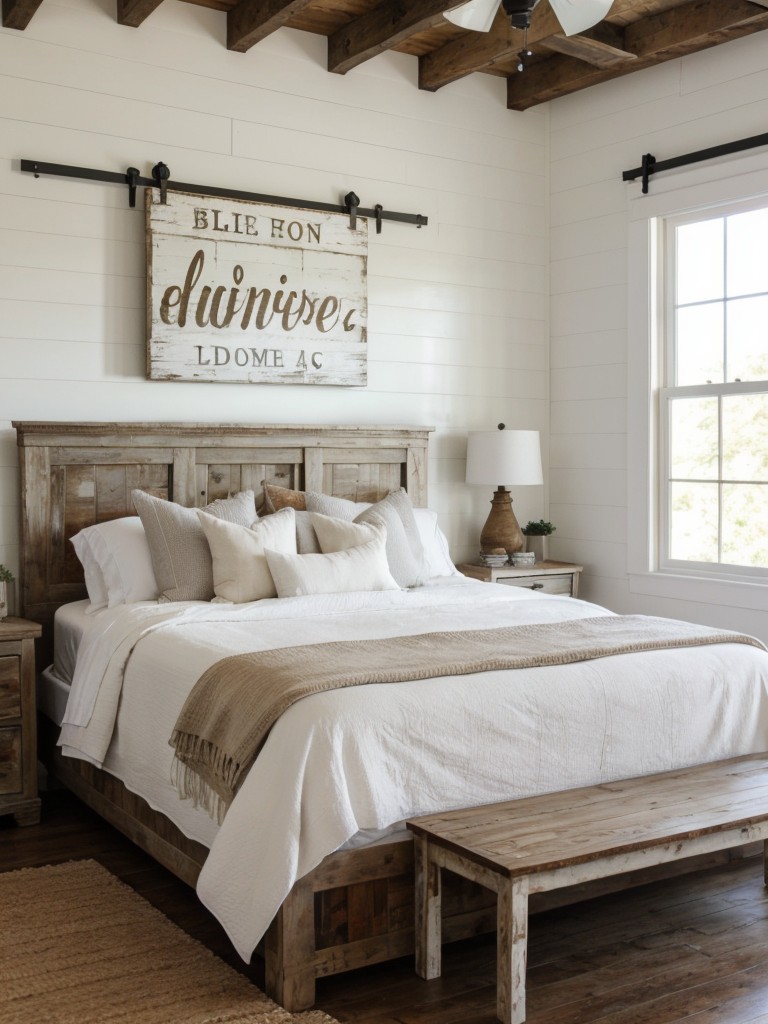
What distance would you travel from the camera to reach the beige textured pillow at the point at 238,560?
3877 mm

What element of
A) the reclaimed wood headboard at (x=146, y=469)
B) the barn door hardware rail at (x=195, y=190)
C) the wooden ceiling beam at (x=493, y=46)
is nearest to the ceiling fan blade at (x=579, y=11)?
the wooden ceiling beam at (x=493, y=46)

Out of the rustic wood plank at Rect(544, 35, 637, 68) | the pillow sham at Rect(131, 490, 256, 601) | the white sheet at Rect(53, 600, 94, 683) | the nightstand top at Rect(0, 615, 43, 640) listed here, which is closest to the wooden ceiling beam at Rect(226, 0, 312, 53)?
the rustic wood plank at Rect(544, 35, 637, 68)

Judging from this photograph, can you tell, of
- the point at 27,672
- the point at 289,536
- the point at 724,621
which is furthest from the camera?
the point at 724,621

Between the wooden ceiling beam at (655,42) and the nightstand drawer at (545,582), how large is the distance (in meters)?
2.35

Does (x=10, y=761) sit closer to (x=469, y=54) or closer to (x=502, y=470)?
(x=502, y=470)

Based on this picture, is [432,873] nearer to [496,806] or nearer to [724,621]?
[496,806]

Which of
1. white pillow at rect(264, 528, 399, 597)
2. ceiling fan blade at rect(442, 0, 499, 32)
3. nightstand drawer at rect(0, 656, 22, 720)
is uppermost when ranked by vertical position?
ceiling fan blade at rect(442, 0, 499, 32)

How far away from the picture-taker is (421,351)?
17.2ft

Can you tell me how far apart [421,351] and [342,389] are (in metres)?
0.50

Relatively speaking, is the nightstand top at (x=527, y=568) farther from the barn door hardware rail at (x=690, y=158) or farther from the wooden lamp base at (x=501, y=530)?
the barn door hardware rail at (x=690, y=158)

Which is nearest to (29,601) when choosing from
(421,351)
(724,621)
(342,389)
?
(342,389)

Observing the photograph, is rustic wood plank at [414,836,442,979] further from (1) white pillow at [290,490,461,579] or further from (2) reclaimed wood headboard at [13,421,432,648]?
(2) reclaimed wood headboard at [13,421,432,648]

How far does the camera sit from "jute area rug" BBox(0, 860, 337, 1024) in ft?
8.08

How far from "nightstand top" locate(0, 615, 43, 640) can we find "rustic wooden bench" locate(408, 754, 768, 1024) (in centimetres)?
176
